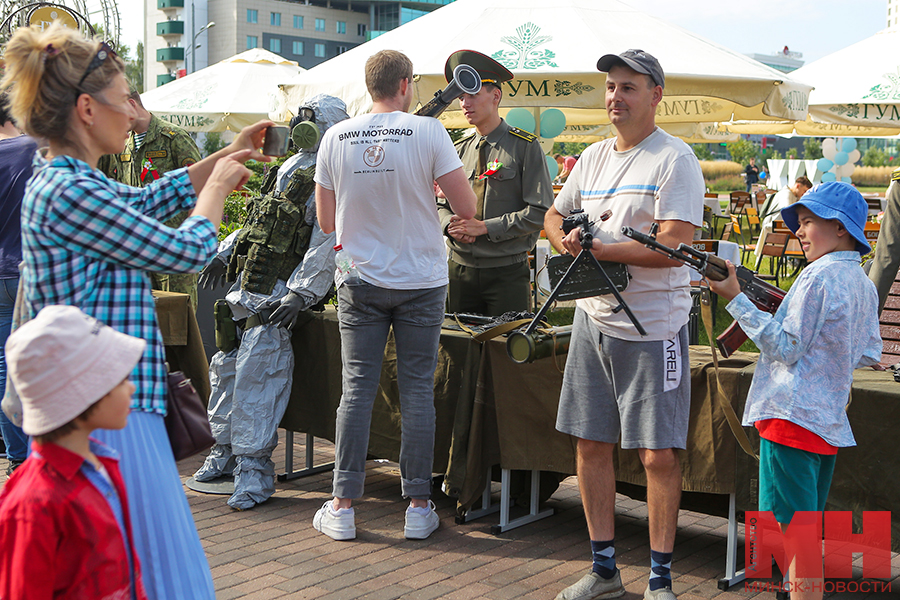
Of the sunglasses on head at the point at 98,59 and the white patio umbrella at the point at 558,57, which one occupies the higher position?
the white patio umbrella at the point at 558,57

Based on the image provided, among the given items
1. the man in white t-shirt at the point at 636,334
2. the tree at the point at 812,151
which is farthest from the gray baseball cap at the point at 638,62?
the tree at the point at 812,151

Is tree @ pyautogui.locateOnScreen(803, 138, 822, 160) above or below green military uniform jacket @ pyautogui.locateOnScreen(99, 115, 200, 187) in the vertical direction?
above

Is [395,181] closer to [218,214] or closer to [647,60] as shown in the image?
A: [647,60]

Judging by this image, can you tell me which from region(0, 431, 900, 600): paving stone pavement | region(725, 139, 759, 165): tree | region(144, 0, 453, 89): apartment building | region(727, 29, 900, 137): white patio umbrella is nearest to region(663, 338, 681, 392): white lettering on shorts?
region(0, 431, 900, 600): paving stone pavement

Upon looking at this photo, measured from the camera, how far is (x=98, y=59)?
2104mm

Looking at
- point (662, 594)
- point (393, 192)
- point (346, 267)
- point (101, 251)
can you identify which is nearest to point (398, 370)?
point (346, 267)

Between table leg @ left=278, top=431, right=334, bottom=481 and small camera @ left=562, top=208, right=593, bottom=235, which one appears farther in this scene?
table leg @ left=278, top=431, right=334, bottom=481

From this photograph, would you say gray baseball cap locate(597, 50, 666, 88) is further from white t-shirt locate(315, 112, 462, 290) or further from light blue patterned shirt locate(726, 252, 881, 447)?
light blue patterned shirt locate(726, 252, 881, 447)

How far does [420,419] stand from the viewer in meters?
4.03

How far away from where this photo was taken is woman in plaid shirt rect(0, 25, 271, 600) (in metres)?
1.98

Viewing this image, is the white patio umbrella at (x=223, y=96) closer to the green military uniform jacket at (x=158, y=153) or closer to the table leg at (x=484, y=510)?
the green military uniform jacket at (x=158, y=153)

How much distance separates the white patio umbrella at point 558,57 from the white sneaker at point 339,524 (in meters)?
2.74

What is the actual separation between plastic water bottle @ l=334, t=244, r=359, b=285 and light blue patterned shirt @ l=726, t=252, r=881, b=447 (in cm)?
174

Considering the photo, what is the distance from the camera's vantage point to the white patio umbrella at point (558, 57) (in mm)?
5738
